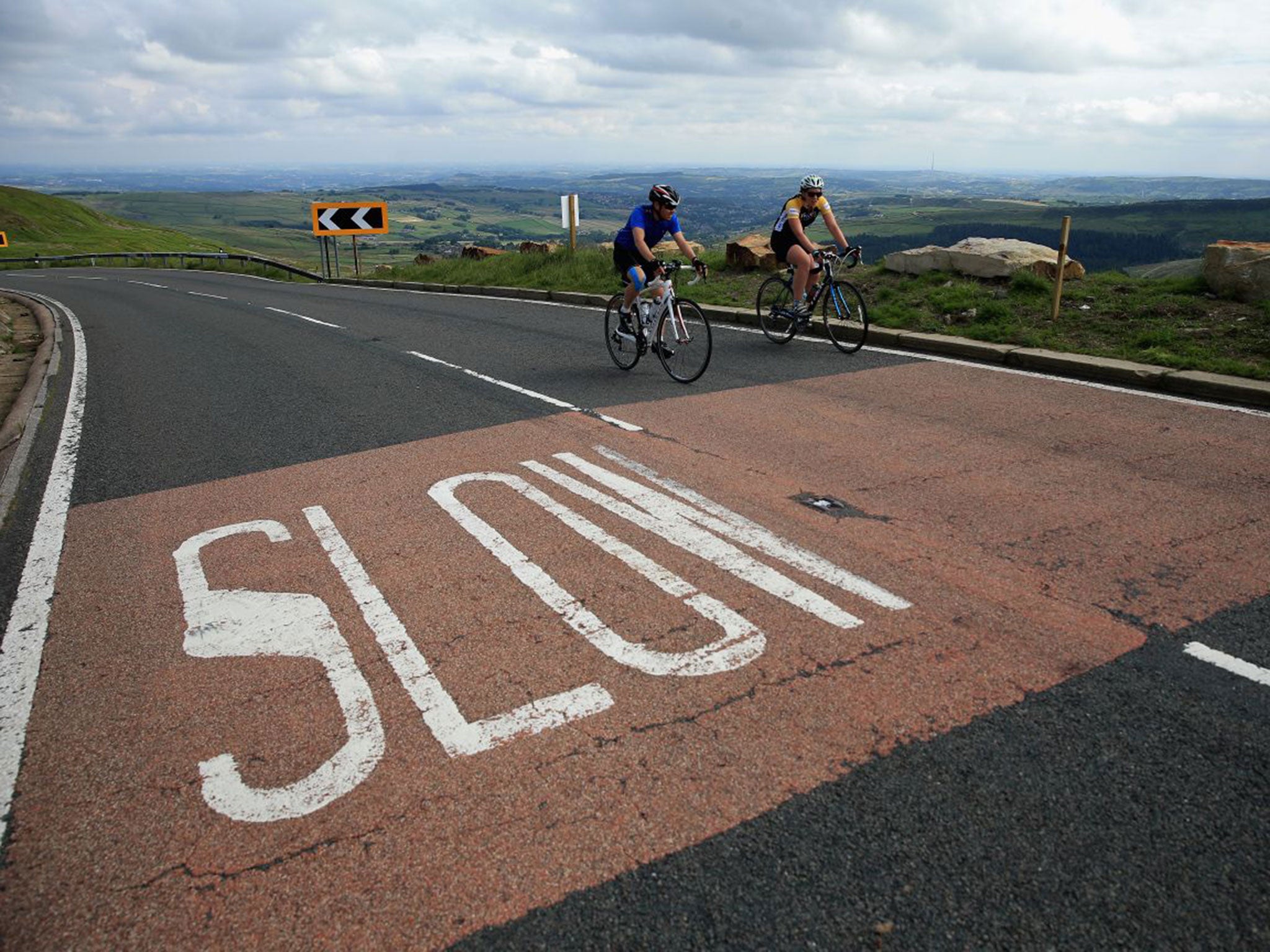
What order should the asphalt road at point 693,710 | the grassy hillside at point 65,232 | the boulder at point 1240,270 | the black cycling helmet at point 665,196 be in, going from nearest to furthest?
the asphalt road at point 693,710
the black cycling helmet at point 665,196
the boulder at point 1240,270
the grassy hillside at point 65,232

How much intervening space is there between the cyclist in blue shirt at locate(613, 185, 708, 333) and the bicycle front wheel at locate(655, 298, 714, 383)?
48 cm

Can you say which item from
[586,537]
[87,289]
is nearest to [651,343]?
[586,537]

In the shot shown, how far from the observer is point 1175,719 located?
3156 millimetres

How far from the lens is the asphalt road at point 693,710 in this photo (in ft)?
8.00

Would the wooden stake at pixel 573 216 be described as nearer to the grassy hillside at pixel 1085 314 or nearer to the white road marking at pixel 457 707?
the grassy hillside at pixel 1085 314

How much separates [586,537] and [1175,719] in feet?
9.61

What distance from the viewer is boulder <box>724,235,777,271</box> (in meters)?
16.1

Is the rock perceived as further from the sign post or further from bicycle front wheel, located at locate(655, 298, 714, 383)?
the sign post

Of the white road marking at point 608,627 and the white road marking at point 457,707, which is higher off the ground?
the white road marking at point 608,627

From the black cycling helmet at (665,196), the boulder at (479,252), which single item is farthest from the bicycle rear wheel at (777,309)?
the boulder at (479,252)

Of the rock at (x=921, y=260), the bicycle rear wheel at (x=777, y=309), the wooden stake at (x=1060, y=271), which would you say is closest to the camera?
the wooden stake at (x=1060, y=271)

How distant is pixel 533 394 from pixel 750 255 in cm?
885

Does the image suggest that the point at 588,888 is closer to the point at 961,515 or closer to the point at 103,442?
the point at 961,515

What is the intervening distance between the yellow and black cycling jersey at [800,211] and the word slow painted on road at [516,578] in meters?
5.48
